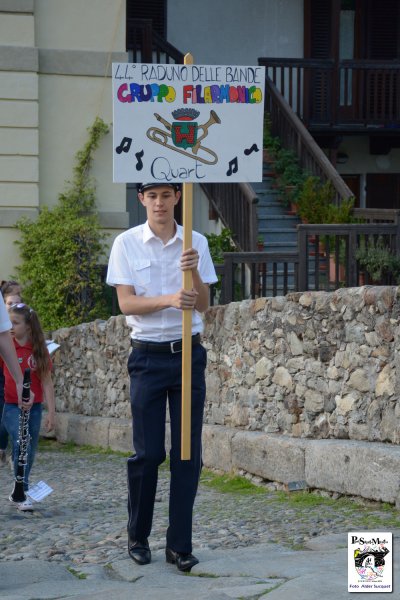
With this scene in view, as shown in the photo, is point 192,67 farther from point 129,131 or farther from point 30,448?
point 30,448

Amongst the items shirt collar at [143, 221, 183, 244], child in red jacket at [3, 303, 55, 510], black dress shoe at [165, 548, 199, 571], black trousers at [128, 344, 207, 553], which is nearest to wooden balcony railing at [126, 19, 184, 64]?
child in red jacket at [3, 303, 55, 510]

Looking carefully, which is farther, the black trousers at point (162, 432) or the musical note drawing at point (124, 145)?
the musical note drawing at point (124, 145)

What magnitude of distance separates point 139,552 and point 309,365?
2.95 metres

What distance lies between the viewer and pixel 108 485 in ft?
30.5

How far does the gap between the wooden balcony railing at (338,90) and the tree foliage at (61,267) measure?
15.3ft

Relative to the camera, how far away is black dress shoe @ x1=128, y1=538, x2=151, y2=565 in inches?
223

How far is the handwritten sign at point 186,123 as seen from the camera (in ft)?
19.2

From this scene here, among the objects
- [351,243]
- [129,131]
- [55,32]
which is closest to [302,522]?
[129,131]

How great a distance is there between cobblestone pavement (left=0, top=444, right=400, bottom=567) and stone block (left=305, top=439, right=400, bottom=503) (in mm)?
113

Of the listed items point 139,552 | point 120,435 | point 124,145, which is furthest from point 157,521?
point 120,435

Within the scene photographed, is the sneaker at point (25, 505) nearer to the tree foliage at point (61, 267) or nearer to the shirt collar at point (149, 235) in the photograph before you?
the shirt collar at point (149, 235)

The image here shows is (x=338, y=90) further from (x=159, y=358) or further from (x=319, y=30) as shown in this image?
(x=159, y=358)

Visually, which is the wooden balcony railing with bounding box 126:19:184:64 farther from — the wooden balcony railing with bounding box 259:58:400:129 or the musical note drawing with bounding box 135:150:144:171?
the musical note drawing with bounding box 135:150:144:171

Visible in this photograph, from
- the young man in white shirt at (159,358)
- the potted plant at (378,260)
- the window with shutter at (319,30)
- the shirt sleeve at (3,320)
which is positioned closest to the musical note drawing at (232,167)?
the young man in white shirt at (159,358)
